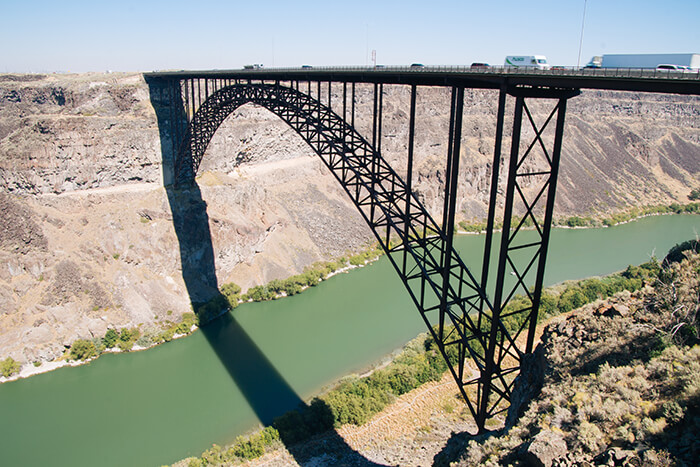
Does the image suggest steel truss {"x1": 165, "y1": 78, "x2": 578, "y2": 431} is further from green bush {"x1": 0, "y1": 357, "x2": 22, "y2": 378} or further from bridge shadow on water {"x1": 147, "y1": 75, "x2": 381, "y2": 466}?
green bush {"x1": 0, "y1": 357, "x2": 22, "y2": 378}

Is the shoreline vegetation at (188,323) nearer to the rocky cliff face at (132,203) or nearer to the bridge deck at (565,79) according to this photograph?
the rocky cliff face at (132,203)

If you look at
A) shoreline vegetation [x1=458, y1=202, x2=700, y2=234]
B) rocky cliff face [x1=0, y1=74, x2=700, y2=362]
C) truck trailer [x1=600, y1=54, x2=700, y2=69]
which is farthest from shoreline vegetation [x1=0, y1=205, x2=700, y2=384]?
truck trailer [x1=600, y1=54, x2=700, y2=69]

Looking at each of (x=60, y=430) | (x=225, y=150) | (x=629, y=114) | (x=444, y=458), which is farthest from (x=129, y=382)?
(x=629, y=114)

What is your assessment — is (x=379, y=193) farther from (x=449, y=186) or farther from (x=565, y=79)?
(x=565, y=79)

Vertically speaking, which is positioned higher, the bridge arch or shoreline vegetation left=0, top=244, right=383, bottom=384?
the bridge arch

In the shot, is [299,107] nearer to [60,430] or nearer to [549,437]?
[549,437]

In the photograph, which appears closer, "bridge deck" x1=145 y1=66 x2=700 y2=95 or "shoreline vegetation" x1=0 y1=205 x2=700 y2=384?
"bridge deck" x1=145 y1=66 x2=700 y2=95

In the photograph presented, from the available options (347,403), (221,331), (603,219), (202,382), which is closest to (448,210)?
(347,403)
